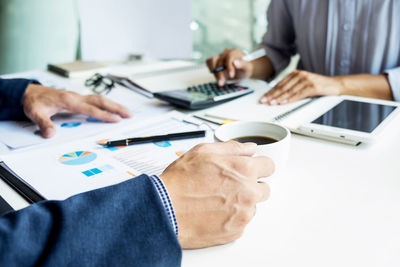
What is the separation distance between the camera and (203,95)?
891mm

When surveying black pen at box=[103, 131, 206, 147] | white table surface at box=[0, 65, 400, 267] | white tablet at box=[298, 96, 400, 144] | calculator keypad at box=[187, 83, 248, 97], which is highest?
calculator keypad at box=[187, 83, 248, 97]

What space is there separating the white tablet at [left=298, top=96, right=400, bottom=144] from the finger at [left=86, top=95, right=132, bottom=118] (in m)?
0.38

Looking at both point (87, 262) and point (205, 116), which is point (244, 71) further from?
point (87, 262)

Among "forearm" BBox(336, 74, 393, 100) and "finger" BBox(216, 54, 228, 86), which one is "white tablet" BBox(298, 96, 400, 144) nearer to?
"forearm" BBox(336, 74, 393, 100)

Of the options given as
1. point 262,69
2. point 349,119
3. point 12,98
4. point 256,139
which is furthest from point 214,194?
point 262,69

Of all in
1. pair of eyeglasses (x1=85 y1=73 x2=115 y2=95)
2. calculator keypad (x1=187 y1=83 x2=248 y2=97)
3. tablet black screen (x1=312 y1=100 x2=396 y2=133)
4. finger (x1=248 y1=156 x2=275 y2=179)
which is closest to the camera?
finger (x1=248 y1=156 x2=275 y2=179)

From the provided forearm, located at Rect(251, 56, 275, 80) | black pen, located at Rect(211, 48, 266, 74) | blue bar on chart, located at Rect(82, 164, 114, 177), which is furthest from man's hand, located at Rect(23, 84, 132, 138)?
forearm, located at Rect(251, 56, 275, 80)

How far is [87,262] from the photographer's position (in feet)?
1.18

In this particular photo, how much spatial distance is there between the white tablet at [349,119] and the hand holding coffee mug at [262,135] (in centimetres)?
16

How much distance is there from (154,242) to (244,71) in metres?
0.84

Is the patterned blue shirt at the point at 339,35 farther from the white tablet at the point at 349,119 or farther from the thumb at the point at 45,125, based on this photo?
the thumb at the point at 45,125

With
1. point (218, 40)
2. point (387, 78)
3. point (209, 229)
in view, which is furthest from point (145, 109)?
point (218, 40)

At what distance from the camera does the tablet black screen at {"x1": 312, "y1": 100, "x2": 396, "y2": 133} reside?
69 cm

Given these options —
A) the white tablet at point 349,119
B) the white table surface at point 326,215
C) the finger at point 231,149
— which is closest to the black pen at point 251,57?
the white tablet at point 349,119
